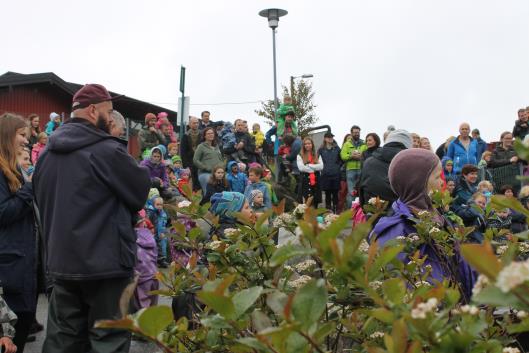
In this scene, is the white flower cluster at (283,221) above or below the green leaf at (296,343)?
above

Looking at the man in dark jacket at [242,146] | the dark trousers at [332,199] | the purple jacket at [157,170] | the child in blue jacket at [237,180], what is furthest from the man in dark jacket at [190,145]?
the dark trousers at [332,199]

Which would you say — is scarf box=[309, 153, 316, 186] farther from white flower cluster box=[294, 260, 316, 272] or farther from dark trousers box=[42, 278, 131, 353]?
white flower cluster box=[294, 260, 316, 272]

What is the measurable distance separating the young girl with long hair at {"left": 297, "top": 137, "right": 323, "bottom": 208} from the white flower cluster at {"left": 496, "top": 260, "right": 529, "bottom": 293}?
10877mm

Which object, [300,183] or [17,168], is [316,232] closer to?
[17,168]

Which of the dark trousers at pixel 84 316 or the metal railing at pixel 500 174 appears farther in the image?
the metal railing at pixel 500 174

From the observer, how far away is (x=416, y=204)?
3.56 meters

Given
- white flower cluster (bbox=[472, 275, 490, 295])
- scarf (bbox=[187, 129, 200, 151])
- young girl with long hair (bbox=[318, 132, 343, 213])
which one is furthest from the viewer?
scarf (bbox=[187, 129, 200, 151])

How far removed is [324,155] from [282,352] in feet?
37.4

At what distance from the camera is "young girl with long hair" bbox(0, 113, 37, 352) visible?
410 cm

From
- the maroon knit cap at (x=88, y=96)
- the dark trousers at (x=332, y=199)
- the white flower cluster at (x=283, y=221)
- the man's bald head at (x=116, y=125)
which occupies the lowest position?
the dark trousers at (x=332, y=199)

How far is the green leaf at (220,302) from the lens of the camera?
116cm

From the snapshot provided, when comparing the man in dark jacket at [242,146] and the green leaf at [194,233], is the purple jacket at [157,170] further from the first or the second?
the green leaf at [194,233]

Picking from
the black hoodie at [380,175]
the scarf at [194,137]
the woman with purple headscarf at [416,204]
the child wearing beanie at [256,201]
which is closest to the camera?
the woman with purple headscarf at [416,204]

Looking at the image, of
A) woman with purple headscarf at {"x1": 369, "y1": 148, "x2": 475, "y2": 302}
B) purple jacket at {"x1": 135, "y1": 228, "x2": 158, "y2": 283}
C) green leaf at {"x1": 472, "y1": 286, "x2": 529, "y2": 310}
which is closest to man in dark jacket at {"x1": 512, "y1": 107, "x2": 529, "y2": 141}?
purple jacket at {"x1": 135, "y1": 228, "x2": 158, "y2": 283}
